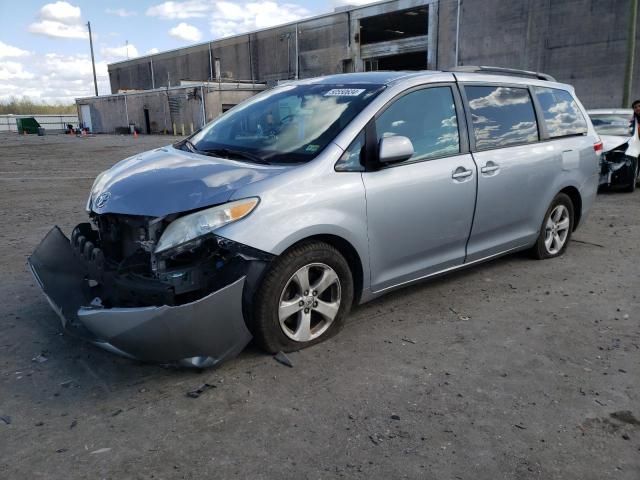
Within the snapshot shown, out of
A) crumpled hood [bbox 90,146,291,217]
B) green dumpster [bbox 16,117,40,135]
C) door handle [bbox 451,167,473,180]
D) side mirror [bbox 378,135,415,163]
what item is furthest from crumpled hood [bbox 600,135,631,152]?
green dumpster [bbox 16,117,40,135]

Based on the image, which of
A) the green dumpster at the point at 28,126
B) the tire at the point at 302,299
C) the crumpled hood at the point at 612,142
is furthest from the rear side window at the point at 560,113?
the green dumpster at the point at 28,126

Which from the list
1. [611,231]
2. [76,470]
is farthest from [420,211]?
[611,231]

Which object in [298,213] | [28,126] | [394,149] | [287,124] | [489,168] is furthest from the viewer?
[28,126]

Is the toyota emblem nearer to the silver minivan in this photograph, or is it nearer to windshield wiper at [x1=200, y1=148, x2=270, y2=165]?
the silver minivan

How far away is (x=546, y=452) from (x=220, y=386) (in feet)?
5.69

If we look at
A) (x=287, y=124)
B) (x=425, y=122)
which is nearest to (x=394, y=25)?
(x=425, y=122)

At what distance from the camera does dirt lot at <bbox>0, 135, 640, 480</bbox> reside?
240 centimetres

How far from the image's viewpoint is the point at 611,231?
22.9ft

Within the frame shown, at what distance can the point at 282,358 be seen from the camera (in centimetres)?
334

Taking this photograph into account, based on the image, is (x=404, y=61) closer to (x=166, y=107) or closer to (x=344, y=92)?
(x=166, y=107)

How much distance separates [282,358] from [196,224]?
1016mm

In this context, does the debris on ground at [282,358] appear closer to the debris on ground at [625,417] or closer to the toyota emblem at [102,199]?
the toyota emblem at [102,199]

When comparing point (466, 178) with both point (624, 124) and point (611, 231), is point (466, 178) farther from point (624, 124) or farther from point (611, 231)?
point (624, 124)

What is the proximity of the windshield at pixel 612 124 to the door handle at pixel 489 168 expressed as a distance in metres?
7.13
